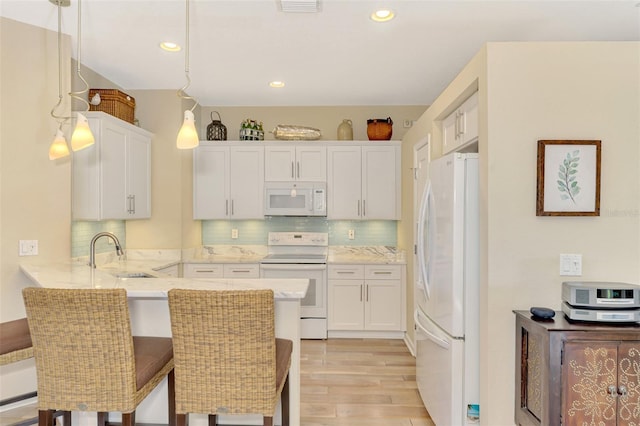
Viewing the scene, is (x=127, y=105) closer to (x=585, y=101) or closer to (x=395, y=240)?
(x=395, y=240)

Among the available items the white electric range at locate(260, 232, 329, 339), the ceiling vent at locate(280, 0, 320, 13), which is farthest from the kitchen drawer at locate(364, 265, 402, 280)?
the ceiling vent at locate(280, 0, 320, 13)

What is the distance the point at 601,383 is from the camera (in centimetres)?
177

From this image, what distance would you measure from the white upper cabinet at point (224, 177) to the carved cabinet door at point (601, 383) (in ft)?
11.4

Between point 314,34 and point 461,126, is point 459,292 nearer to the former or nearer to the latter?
point 461,126

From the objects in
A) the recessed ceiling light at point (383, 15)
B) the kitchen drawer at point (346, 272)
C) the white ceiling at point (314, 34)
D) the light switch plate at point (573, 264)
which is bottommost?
the kitchen drawer at point (346, 272)

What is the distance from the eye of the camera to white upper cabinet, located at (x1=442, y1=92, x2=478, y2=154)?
8.06 feet

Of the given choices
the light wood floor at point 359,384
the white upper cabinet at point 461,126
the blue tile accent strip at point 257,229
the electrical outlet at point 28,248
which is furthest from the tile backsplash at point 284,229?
the electrical outlet at point 28,248

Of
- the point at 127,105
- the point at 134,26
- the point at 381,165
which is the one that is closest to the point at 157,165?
the point at 127,105

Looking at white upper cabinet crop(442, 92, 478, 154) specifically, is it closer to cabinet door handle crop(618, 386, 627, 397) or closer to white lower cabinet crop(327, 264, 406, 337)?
cabinet door handle crop(618, 386, 627, 397)

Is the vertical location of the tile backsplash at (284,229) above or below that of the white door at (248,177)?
below

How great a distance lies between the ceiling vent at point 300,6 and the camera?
2371 mm

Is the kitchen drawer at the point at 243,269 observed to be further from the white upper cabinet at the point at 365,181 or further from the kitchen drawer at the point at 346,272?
the white upper cabinet at the point at 365,181

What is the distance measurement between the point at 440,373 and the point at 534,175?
1311 mm

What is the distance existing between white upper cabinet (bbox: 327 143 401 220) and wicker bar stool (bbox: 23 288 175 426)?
126 inches
